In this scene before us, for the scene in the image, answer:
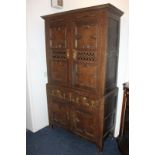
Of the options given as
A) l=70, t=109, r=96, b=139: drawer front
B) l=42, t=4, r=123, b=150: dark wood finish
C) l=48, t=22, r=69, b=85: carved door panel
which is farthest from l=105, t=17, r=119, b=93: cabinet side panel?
l=48, t=22, r=69, b=85: carved door panel

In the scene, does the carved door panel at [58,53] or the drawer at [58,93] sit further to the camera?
the drawer at [58,93]

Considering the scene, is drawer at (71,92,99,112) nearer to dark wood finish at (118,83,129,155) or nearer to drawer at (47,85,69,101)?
drawer at (47,85,69,101)

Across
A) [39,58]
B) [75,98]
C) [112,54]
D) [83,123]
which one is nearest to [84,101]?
Answer: [75,98]

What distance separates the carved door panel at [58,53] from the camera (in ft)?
7.26

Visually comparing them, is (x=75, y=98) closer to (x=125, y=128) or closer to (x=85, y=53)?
(x=85, y=53)

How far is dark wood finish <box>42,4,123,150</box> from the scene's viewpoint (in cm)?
187

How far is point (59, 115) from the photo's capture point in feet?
8.36

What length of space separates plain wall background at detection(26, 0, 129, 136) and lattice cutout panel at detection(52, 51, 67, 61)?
12.4 inches

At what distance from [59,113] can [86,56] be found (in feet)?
3.77

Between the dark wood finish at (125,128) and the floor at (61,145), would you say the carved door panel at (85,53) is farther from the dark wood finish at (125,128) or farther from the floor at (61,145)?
the floor at (61,145)

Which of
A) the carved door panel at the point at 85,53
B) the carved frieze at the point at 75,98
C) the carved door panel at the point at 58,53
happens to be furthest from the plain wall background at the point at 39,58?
the carved door panel at the point at 85,53
